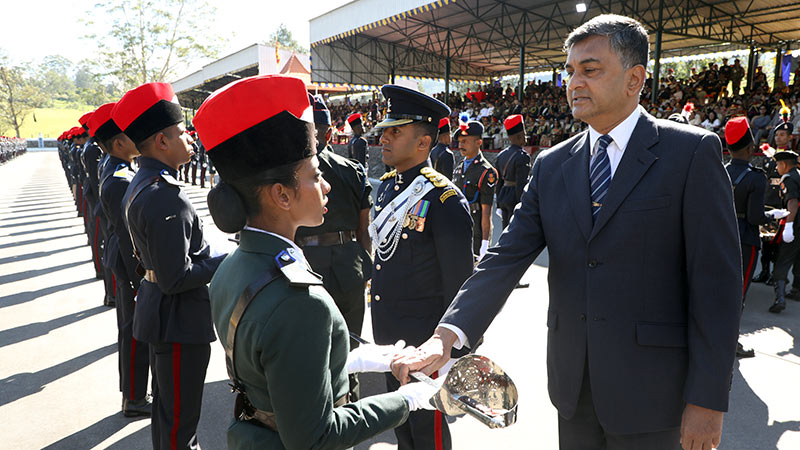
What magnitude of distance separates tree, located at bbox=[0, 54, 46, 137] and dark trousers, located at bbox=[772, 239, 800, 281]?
75.6 m

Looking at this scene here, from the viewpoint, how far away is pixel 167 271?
2318mm

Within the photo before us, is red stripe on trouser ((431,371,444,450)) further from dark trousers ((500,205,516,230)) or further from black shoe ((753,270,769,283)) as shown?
black shoe ((753,270,769,283))

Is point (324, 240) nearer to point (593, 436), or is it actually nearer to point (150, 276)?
point (150, 276)

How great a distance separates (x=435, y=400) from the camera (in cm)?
148

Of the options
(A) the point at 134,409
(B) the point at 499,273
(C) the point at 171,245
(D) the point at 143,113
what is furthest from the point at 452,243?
(A) the point at 134,409

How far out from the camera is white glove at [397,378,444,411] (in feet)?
4.69

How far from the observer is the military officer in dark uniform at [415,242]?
228 cm

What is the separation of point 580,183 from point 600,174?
7cm

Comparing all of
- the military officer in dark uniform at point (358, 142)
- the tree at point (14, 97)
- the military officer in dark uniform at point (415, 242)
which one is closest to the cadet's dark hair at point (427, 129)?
the military officer in dark uniform at point (415, 242)

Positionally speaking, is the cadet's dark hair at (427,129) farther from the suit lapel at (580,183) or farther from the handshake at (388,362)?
the handshake at (388,362)

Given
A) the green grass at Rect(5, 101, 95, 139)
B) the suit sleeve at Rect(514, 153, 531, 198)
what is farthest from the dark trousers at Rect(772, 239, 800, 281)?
the green grass at Rect(5, 101, 95, 139)

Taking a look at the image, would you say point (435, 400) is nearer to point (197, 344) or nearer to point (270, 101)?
point (270, 101)

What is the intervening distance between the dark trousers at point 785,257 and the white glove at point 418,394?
5435 millimetres

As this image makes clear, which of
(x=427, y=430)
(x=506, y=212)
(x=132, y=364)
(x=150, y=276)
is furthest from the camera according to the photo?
(x=506, y=212)
